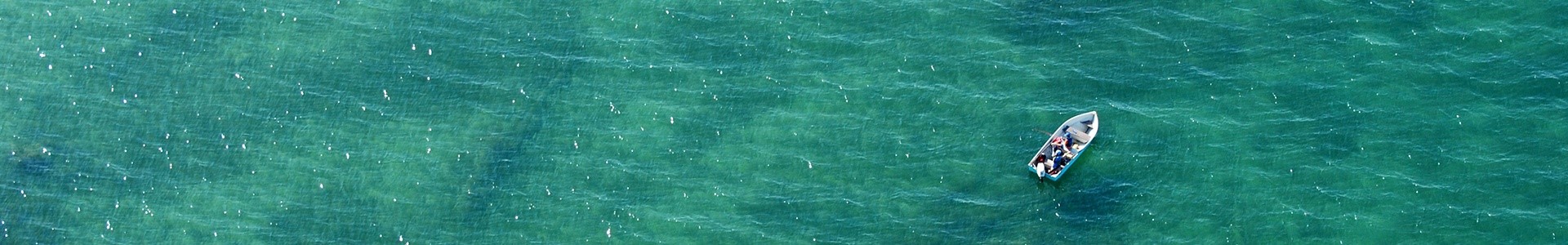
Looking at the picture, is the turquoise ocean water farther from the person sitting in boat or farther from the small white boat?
the person sitting in boat

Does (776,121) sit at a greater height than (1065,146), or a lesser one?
greater

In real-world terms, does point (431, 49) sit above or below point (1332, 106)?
above

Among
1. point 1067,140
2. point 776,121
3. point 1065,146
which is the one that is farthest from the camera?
point 776,121

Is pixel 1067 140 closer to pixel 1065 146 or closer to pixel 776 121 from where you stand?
pixel 1065 146

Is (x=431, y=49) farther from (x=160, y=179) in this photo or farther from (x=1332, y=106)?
(x=1332, y=106)

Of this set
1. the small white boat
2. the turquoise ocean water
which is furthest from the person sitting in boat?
the turquoise ocean water

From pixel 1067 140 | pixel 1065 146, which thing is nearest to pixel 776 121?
pixel 1065 146

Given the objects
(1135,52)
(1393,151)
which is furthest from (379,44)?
(1393,151)
